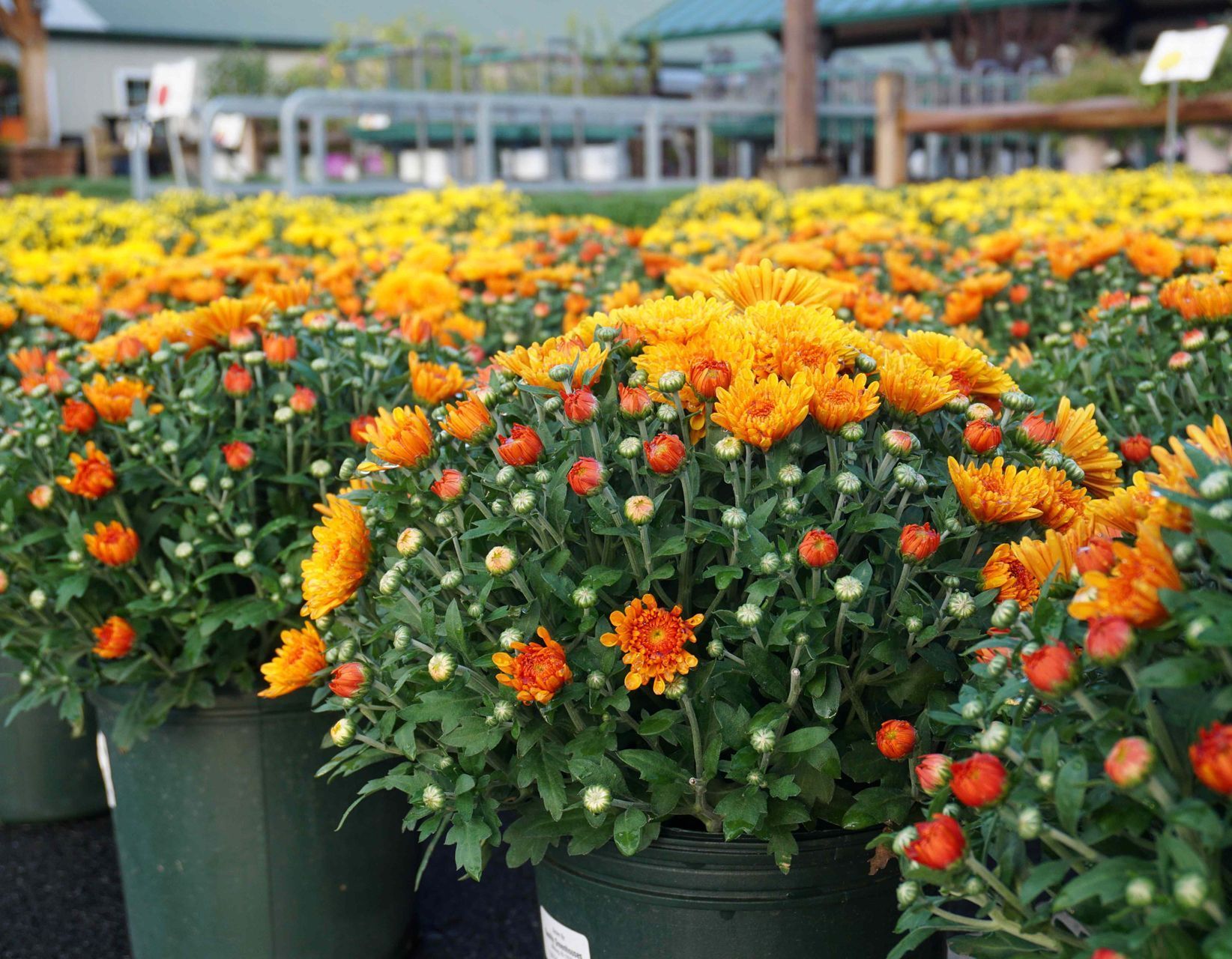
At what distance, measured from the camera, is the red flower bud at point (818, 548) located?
1.09 meters

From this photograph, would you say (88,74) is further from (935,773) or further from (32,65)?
(935,773)

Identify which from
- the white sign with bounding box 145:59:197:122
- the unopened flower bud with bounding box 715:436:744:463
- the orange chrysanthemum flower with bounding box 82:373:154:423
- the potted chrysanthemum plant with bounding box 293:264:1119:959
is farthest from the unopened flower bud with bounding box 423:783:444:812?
the white sign with bounding box 145:59:197:122

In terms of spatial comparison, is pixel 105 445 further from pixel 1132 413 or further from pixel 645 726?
pixel 1132 413

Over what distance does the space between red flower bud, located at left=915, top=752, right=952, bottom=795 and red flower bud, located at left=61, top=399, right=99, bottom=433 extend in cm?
134

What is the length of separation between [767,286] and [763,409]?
350 millimetres

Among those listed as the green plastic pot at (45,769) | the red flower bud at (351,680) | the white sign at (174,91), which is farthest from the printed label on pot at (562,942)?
the white sign at (174,91)

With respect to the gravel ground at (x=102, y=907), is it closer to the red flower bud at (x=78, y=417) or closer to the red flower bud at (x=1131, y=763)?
the red flower bud at (x=78, y=417)

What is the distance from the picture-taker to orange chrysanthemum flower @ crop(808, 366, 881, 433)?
1.15 m

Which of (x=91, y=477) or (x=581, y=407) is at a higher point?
(x=581, y=407)

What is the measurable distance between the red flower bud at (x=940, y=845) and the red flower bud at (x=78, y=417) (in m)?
1.38

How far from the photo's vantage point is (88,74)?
21.1 meters

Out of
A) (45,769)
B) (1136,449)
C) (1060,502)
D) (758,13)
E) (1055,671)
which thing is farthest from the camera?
(758,13)

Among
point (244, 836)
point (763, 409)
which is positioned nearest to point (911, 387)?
point (763, 409)

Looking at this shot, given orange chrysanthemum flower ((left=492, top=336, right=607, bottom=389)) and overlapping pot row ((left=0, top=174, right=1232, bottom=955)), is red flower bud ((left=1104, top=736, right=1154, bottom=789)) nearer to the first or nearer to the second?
overlapping pot row ((left=0, top=174, right=1232, bottom=955))
